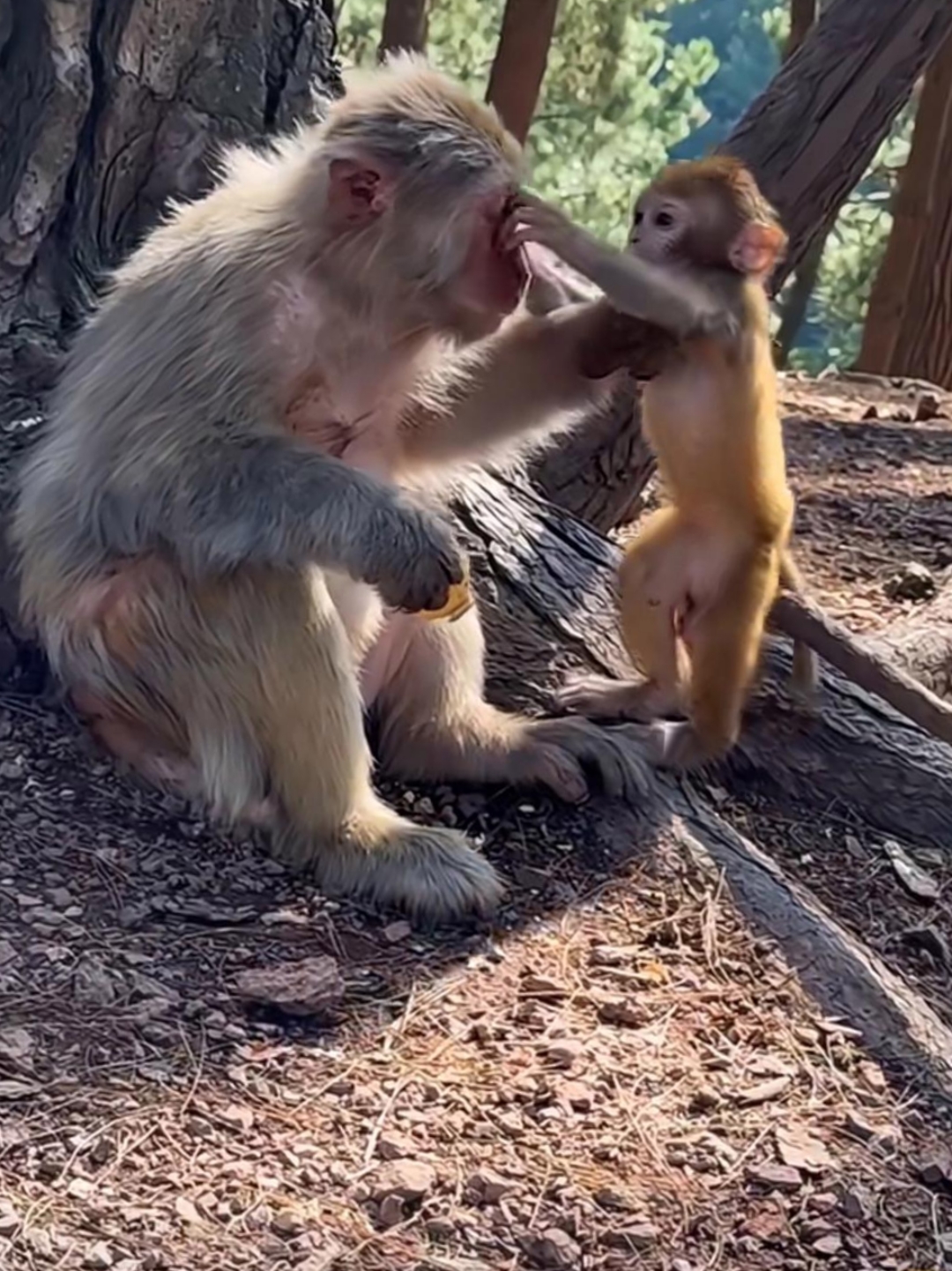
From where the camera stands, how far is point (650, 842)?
153 inches

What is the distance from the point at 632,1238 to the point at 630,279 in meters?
1.81

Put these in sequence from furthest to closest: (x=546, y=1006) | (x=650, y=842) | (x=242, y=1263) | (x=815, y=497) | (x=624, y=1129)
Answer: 1. (x=815, y=497)
2. (x=650, y=842)
3. (x=546, y=1006)
4. (x=624, y=1129)
5. (x=242, y=1263)

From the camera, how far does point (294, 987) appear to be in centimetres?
322

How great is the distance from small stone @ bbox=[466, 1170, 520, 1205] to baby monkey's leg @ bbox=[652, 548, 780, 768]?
1.38 meters

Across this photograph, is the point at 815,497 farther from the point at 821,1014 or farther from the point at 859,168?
the point at 821,1014

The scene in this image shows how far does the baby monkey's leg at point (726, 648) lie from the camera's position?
13.0 feet

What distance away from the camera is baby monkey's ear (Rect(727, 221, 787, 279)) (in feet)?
12.5

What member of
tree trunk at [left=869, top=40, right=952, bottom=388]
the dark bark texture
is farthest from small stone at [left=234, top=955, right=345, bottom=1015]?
tree trunk at [left=869, top=40, right=952, bottom=388]

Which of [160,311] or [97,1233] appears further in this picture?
[160,311]

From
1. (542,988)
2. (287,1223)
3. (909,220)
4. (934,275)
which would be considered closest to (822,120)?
(542,988)

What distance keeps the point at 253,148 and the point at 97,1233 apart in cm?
261

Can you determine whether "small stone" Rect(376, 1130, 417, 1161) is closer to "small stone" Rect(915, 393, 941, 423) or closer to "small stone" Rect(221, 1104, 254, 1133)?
"small stone" Rect(221, 1104, 254, 1133)

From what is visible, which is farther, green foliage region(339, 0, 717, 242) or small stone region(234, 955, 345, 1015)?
green foliage region(339, 0, 717, 242)

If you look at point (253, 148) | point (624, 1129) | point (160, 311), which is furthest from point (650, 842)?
point (253, 148)
